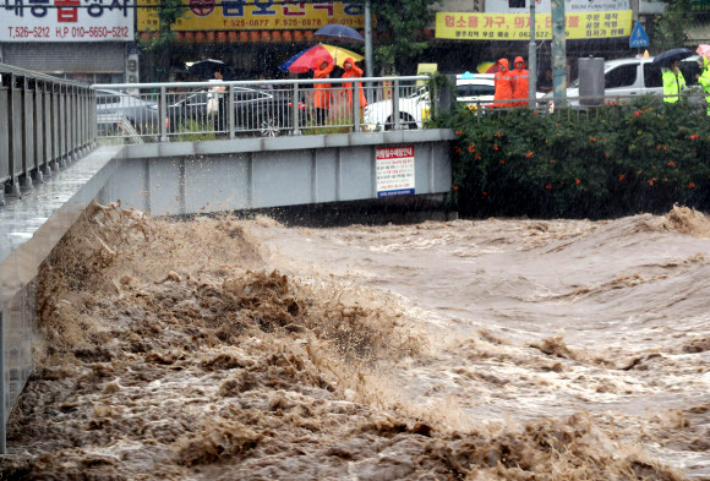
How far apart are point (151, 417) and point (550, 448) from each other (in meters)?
2.40

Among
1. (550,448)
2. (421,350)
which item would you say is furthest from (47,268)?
(550,448)

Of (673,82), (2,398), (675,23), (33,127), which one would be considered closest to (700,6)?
(675,23)

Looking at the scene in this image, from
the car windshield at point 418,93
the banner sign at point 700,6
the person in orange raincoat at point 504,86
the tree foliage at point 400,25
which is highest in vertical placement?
the banner sign at point 700,6

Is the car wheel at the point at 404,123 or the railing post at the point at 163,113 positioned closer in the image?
the railing post at the point at 163,113

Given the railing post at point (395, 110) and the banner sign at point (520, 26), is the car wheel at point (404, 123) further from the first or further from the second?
the banner sign at point (520, 26)

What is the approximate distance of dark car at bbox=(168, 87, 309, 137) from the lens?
56.7 ft

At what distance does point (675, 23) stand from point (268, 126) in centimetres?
1967

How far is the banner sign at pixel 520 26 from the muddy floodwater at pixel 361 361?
17871 millimetres

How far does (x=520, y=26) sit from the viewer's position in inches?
1347

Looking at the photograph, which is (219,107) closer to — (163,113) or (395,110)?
(163,113)

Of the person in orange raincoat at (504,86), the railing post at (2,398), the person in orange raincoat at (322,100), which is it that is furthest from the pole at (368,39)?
the railing post at (2,398)

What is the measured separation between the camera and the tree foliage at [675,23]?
32.9m

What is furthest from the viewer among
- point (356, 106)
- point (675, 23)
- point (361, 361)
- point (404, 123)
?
point (675, 23)

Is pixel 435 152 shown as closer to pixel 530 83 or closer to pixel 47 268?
pixel 530 83
